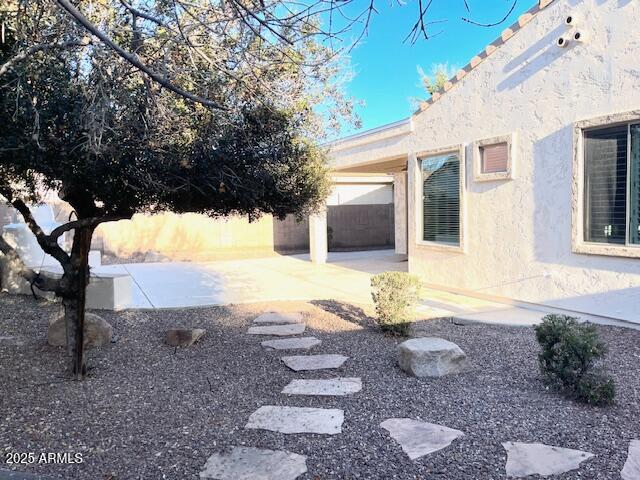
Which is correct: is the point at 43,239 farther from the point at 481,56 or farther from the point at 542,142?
the point at 481,56

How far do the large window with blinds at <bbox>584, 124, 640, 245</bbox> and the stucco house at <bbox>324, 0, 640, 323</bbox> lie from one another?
1 centimetres

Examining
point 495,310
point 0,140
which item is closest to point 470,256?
point 495,310

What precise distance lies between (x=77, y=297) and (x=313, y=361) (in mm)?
2357

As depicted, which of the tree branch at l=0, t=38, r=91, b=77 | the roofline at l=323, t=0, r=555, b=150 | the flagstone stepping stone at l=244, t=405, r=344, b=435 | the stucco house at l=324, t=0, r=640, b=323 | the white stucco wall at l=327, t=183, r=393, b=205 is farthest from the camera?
the white stucco wall at l=327, t=183, r=393, b=205

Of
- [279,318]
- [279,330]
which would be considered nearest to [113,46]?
[279,330]

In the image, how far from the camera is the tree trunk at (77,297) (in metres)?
4.57

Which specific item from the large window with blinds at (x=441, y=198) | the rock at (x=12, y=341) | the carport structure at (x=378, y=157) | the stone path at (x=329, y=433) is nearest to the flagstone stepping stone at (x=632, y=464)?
the stone path at (x=329, y=433)

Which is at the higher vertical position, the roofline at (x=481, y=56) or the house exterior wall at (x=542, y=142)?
the roofline at (x=481, y=56)

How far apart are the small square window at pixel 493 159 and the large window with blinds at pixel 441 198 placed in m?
0.58

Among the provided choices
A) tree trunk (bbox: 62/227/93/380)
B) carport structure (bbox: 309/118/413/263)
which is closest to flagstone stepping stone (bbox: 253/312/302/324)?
carport structure (bbox: 309/118/413/263)

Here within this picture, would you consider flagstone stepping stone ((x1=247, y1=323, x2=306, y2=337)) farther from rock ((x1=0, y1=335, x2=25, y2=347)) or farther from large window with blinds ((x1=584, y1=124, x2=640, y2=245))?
large window with blinds ((x1=584, y1=124, x2=640, y2=245))

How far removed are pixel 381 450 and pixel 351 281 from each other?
25.9 ft

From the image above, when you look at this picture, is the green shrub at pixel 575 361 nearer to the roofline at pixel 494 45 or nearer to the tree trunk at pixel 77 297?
the tree trunk at pixel 77 297

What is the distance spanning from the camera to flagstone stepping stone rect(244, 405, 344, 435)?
3518 mm
